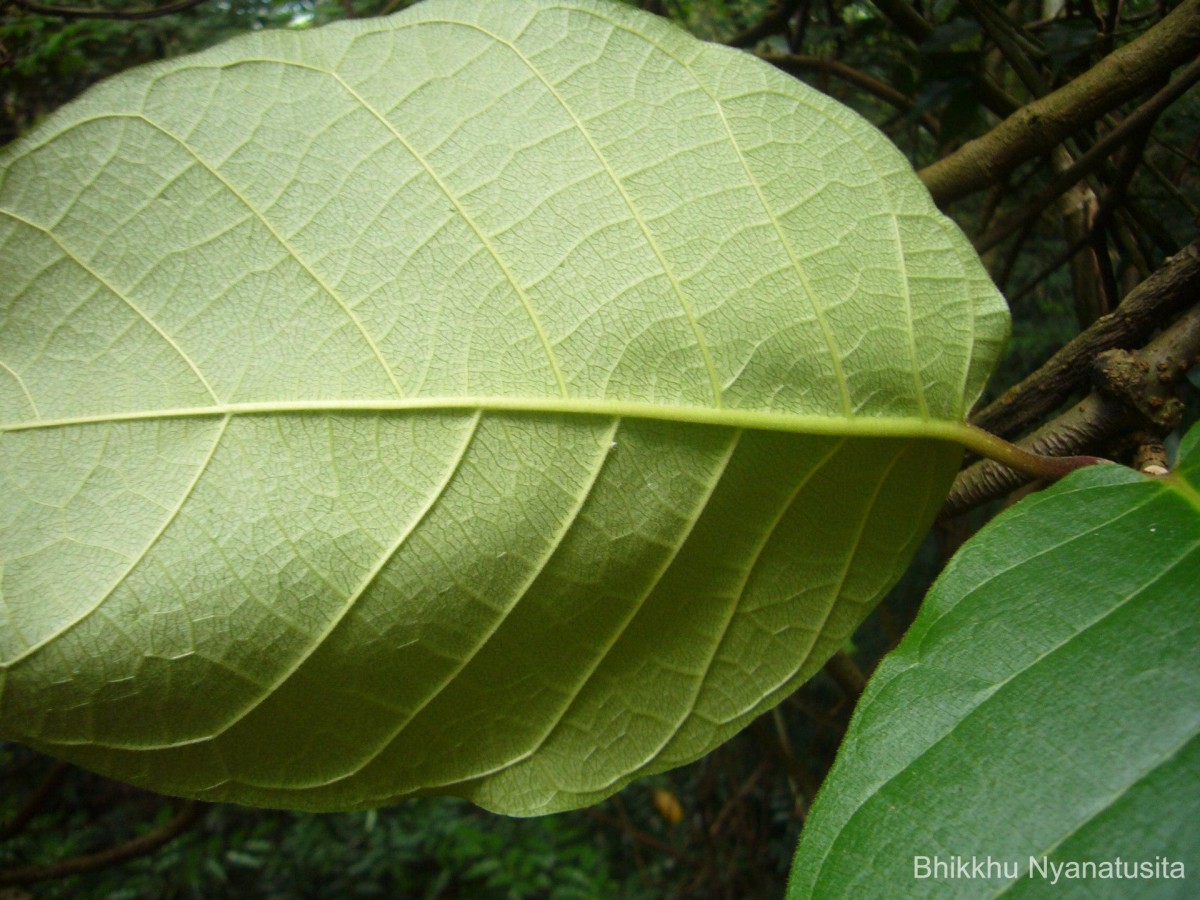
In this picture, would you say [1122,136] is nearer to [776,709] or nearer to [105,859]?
[776,709]

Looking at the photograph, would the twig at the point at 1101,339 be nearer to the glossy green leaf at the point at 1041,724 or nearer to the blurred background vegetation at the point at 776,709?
the glossy green leaf at the point at 1041,724

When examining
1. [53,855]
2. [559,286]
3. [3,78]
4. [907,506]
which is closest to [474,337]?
[559,286]

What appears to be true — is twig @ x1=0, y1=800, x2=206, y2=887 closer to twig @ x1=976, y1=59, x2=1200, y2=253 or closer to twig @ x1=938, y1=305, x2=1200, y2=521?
twig @ x1=938, y1=305, x2=1200, y2=521

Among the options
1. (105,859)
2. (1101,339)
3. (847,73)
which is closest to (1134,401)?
(1101,339)

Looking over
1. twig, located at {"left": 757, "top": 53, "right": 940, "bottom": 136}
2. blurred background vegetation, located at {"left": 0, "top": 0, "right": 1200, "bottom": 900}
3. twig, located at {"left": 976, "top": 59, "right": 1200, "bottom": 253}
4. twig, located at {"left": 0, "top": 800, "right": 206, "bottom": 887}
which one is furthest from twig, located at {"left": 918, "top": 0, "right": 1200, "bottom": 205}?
twig, located at {"left": 0, "top": 800, "right": 206, "bottom": 887}

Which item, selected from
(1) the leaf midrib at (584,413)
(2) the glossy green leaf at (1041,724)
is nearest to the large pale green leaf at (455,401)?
(1) the leaf midrib at (584,413)

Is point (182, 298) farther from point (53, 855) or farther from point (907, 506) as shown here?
point (53, 855)
